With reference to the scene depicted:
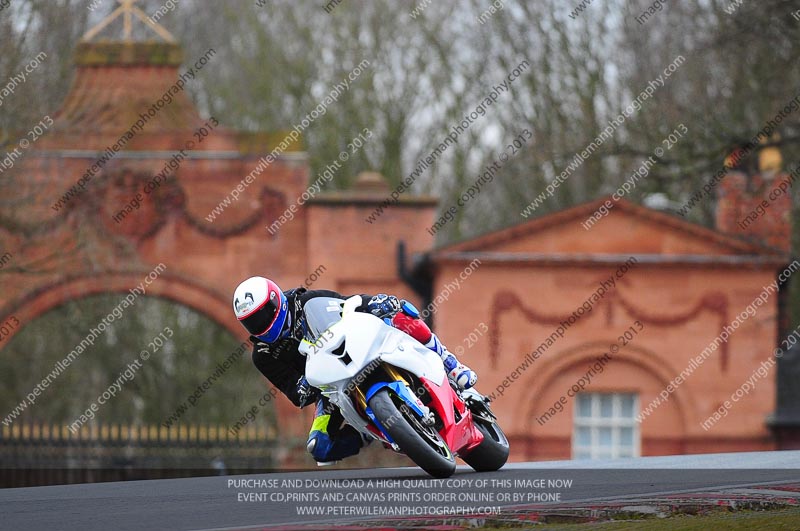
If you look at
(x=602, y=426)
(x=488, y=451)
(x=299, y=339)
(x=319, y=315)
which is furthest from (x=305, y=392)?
(x=602, y=426)

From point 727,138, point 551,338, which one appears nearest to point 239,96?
point 551,338

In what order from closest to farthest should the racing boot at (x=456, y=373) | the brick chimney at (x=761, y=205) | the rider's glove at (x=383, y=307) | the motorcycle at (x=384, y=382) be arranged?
the motorcycle at (x=384, y=382)
the rider's glove at (x=383, y=307)
the racing boot at (x=456, y=373)
the brick chimney at (x=761, y=205)

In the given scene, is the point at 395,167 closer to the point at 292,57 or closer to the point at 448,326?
the point at 292,57

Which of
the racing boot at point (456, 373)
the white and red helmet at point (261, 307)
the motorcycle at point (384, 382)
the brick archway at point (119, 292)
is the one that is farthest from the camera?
the brick archway at point (119, 292)

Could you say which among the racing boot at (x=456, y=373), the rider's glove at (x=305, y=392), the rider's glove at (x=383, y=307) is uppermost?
the rider's glove at (x=383, y=307)

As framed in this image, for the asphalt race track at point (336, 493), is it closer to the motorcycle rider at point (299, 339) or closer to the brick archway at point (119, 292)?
the motorcycle rider at point (299, 339)

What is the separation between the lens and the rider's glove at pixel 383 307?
1054 centimetres

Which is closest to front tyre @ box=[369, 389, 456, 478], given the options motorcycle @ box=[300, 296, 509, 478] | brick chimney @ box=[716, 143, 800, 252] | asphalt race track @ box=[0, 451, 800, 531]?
motorcycle @ box=[300, 296, 509, 478]

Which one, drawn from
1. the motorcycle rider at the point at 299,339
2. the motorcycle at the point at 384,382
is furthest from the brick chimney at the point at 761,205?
the motorcycle at the point at 384,382

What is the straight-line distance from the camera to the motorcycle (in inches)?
390

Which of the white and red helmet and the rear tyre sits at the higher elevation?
the white and red helmet

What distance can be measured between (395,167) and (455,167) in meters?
1.77

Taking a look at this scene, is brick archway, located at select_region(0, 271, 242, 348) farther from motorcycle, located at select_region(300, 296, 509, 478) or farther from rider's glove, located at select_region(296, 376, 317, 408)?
motorcycle, located at select_region(300, 296, 509, 478)

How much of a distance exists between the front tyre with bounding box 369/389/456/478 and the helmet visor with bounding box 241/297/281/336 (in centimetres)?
90
